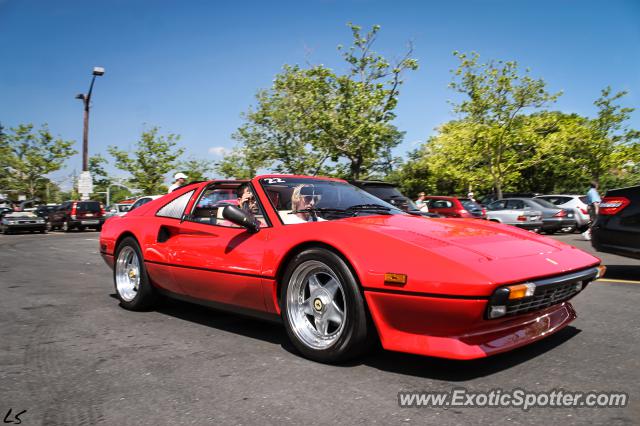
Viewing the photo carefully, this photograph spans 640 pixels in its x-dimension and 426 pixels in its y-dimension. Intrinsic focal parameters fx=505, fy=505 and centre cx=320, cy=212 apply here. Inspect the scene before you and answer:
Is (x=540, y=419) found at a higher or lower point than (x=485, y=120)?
lower

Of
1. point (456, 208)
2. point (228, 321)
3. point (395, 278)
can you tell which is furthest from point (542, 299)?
point (456, 208)

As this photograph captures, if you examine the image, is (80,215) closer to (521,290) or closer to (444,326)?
(444,326)

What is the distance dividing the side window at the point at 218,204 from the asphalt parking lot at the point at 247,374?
2.86 feet

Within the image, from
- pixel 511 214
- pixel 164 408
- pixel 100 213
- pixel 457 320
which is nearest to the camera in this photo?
pixel 164 408

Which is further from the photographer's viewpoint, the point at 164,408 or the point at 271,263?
the point at 271,263

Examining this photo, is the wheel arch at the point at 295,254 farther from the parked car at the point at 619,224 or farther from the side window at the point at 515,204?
the side window at the point at 515,204

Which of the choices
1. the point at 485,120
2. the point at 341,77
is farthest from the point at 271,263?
the point at 485,120

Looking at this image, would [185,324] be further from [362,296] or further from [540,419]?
[540,419]

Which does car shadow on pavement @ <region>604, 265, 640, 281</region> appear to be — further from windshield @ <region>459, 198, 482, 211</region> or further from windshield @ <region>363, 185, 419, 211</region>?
windshield @ <region>459, 198, 482, 211</region>

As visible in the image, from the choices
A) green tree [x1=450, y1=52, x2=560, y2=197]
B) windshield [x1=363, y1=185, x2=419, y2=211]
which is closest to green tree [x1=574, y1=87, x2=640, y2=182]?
green tree [x1=450, y1=52, x2=560, y2=197]

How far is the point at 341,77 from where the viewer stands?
22.2m

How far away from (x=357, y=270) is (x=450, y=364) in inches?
31.8

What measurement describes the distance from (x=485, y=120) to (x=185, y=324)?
26.2 m

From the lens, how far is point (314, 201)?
151 inches
